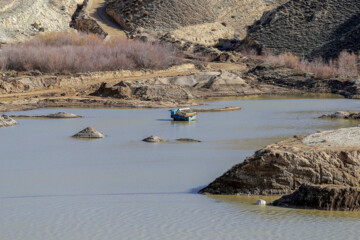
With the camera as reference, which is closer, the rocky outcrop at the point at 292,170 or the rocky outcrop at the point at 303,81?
the rocky outcrop at the point at 292,170

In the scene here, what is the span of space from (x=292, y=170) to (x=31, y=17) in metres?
52.5

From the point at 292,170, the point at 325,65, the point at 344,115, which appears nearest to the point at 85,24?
the point at 325,65

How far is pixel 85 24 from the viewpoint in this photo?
2537 inches

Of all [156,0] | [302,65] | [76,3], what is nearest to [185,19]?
[156,0]

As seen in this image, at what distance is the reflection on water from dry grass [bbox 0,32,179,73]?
49.6 feet

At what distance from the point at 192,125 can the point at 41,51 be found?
2070 cm

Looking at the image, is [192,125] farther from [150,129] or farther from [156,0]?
[156,0]

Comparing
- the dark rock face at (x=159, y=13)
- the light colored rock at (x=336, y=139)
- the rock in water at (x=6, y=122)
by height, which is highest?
the dark rock face at (x=159, y=13)

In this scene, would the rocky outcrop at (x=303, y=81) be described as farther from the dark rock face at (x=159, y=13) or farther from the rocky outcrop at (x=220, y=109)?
the dark rock face at (x=159, y=13)

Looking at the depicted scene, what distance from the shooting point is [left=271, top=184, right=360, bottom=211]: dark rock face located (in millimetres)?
10344

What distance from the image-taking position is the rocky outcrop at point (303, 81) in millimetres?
41219

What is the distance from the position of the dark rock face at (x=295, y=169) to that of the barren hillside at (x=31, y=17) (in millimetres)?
43642

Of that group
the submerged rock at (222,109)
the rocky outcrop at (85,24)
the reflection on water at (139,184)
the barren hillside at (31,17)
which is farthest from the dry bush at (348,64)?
the barren hillside at (31,17)

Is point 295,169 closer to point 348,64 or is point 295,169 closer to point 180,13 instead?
point 348,64
